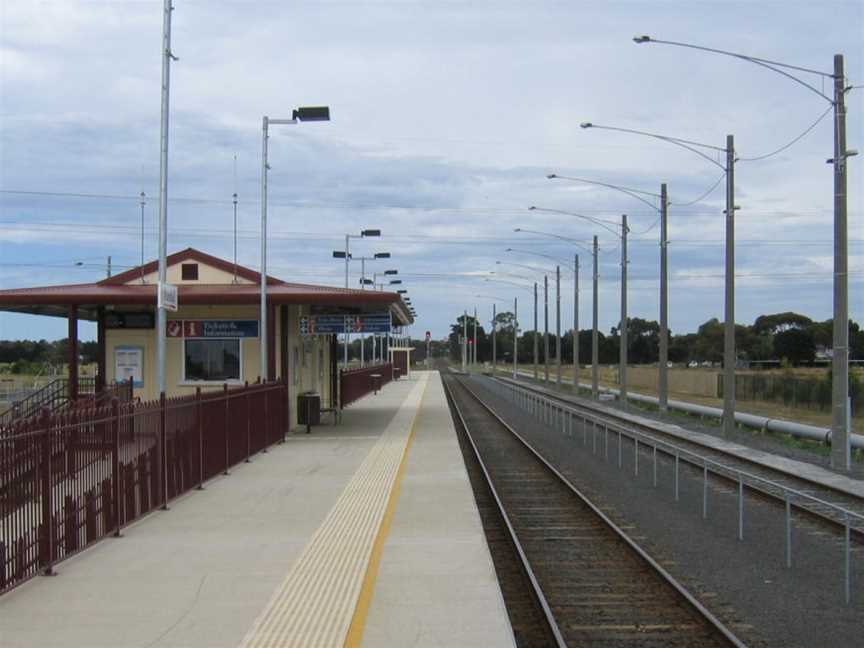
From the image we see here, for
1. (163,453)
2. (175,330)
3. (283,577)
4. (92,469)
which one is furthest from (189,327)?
(283,577)

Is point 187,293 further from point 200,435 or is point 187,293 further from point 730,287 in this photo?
point 730,287

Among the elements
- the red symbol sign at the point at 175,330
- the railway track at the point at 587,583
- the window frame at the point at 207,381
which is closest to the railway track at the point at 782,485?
the railway track at the point at 587,583

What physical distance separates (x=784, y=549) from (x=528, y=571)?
349 centimetres

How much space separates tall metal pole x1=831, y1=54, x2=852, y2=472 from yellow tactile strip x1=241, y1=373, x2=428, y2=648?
9.09m

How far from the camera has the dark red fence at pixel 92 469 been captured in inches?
355

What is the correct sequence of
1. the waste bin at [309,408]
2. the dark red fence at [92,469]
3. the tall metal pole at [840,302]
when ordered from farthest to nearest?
the waste bin at [309,408] → the tall metal pole at [840,302] → the dark red fence at [92,469]

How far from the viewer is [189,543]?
457 inches

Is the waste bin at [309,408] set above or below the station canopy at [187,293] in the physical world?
below

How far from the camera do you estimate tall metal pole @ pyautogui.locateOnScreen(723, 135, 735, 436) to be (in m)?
27.1

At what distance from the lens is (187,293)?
27203mm

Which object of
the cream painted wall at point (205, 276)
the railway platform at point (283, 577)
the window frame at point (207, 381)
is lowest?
the railway platform at point (283, 577)

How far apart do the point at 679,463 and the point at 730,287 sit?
778 cm

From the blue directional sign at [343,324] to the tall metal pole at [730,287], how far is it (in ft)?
30.4

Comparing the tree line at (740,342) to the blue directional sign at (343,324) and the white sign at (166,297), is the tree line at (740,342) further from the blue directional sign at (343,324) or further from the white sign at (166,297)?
the white sign at (166,297)
